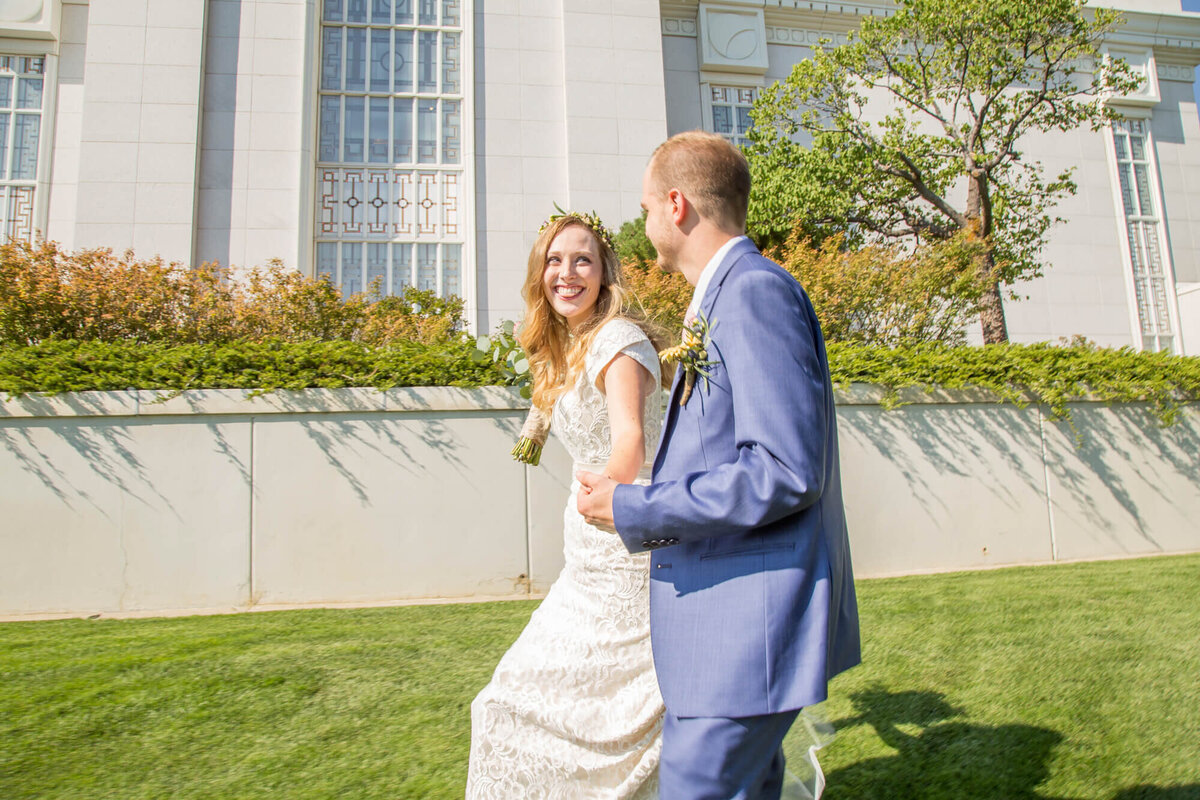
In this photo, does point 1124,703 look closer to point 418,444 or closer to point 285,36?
point 418,444

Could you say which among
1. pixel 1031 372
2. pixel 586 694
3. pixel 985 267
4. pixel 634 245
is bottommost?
pixel 586 694

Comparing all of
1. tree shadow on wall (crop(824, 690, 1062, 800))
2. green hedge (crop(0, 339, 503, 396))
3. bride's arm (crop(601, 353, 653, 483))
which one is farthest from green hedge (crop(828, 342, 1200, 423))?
bride's arm (crop(601, 353, 653, 483))

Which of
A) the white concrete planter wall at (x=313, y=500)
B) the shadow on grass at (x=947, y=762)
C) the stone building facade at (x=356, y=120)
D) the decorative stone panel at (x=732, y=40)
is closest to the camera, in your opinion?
the shadow on grass at (x=947, y=762)

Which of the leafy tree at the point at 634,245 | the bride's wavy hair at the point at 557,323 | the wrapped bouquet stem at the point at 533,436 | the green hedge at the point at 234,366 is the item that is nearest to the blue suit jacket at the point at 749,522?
the bride's wavy hair at the point at 557,323

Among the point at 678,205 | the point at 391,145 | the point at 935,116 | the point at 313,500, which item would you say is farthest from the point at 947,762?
the point at 391,145

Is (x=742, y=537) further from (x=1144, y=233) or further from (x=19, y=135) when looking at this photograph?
(x=1144, y=233)

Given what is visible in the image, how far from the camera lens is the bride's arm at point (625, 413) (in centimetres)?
189

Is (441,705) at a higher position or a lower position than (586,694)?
lower

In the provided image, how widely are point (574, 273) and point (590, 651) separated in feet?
3.89

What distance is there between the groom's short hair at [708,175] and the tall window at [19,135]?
48.4 ft

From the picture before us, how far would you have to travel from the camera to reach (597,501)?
59.6 inches

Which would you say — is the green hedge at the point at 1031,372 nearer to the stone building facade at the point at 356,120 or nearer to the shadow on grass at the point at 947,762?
the shadow on grass at the point at 947,762

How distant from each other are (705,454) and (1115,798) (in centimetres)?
260

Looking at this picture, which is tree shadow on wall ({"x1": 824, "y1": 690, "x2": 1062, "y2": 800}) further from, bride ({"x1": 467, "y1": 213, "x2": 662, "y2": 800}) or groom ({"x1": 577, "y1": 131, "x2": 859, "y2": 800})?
groom ({"x1": 577, "y1": 131, "x2": 859, "y2": 800})
